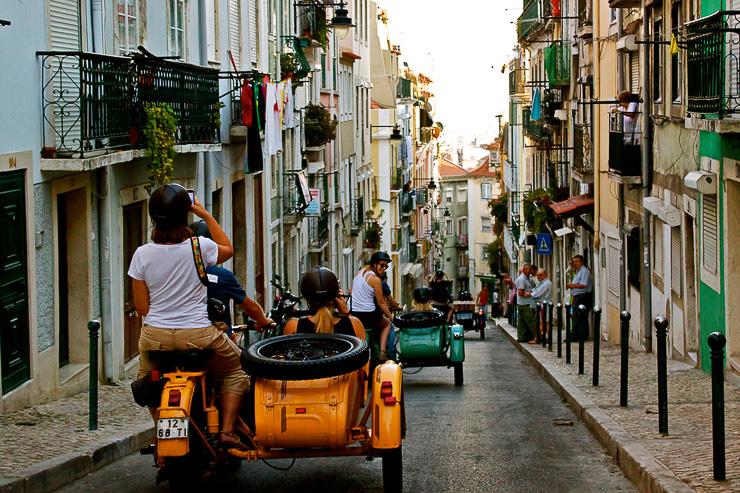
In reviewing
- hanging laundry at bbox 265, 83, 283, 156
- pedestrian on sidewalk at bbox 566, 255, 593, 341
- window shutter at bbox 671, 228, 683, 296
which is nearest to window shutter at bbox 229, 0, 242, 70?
hanging laundry at bbox 265, 83, 283, 156

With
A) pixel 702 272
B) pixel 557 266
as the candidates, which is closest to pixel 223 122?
pixel 702 272

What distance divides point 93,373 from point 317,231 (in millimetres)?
27358

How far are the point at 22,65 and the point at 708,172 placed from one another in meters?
8.89

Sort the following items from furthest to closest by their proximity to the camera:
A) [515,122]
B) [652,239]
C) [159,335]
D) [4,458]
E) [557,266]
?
[515,122]
[557,266]
[652,239]
[4,458]
[159,335]

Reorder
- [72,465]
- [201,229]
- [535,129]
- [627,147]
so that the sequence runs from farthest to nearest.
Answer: [535,129], [627,147], [72,465], [201,229]

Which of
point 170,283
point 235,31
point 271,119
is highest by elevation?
point 235,31

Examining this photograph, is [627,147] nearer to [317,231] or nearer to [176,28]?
[176,28]

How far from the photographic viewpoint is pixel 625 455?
32.6 ft

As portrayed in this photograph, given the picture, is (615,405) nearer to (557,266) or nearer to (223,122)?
(223,122)

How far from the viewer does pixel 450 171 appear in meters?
105

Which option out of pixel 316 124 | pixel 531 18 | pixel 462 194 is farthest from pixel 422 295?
pixel 462 194

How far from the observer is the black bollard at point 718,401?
823 centimetres

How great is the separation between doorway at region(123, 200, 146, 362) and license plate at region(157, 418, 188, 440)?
9.43 meters

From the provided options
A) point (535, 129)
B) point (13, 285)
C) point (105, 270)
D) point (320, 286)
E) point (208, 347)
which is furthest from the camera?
point (535, 129)
